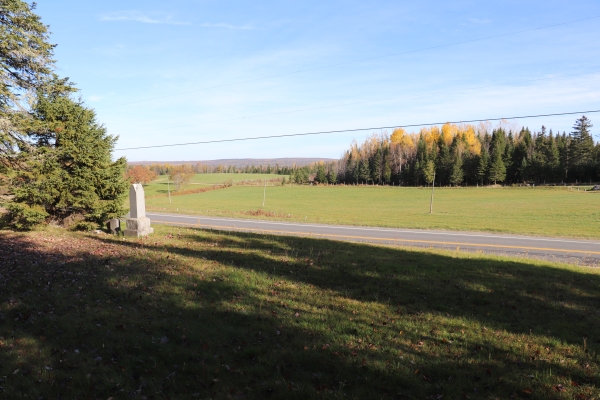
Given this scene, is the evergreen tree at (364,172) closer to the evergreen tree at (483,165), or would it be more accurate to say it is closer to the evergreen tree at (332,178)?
the evergreen tree at (332,178)

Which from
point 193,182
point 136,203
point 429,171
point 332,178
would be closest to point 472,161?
point 429,171

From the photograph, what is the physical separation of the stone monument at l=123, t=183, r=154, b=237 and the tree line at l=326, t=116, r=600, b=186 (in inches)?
2799

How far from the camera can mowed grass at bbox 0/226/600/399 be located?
408cm

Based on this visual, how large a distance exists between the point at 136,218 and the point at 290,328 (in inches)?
371

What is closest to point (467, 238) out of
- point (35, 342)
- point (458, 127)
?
point (35, 342)

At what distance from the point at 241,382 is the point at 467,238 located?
19.5 meters

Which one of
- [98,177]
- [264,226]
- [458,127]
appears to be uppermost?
[458,127]

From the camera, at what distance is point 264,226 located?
27.3 metres

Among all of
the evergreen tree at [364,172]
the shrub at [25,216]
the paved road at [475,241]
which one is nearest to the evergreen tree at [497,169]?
the evergreen tree at [364,172]

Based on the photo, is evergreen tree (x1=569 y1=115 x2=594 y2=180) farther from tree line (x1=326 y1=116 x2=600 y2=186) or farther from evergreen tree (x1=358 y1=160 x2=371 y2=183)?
evergreen tree (x1=358 y1=160 x2=371 y2=183)

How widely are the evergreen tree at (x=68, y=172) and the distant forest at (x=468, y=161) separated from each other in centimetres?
8107

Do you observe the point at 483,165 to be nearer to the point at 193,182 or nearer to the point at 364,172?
the point at 364,172

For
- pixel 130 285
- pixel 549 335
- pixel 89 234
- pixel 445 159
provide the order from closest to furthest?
pixel 549 335
pixel 130 285
pixel 89 234
pixel 445 159

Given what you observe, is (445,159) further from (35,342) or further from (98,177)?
(35,342)
